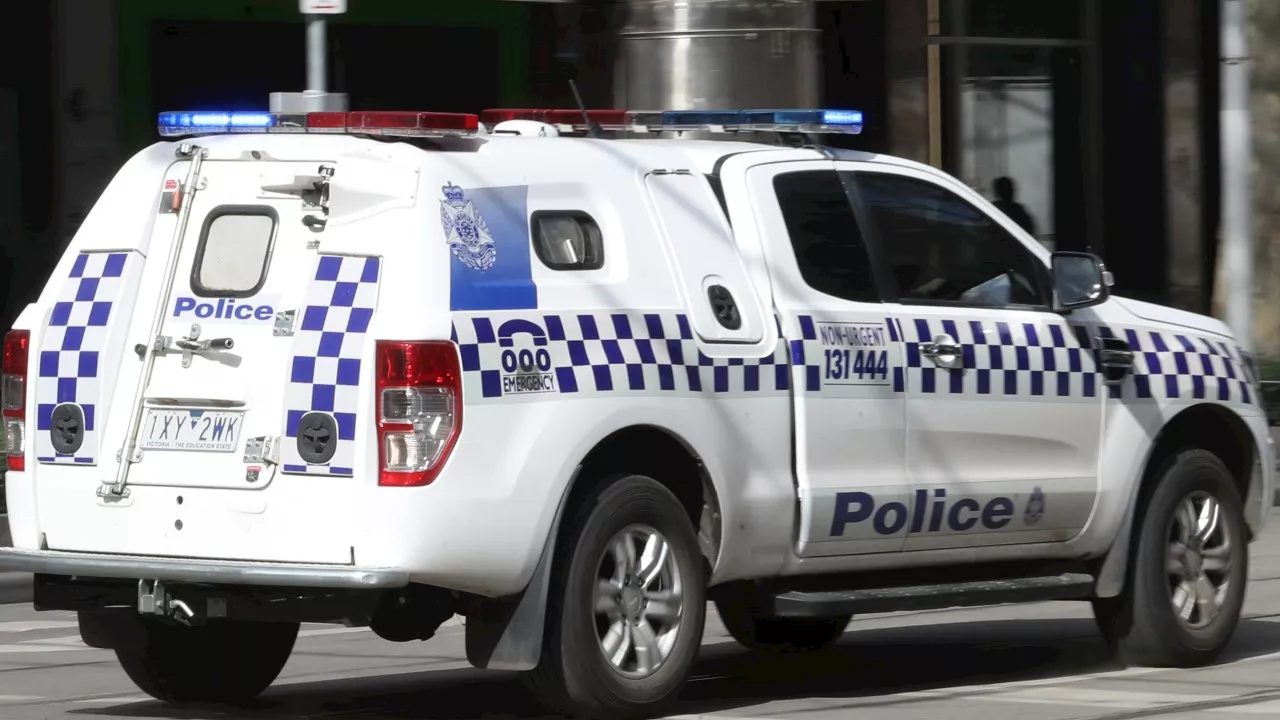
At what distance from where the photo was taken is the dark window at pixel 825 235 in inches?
324

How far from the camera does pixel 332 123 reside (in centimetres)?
759

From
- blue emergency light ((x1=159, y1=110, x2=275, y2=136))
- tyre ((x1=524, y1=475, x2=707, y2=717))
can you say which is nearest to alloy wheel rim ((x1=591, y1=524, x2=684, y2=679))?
tyre ((x1=524, y1=475, x2=707, y2=717))

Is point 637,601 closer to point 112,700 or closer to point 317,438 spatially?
point 317,438

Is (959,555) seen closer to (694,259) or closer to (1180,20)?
(694,259)

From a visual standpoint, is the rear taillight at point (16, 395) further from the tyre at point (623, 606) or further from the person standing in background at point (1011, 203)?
the person standing in background at point (1011, 203)

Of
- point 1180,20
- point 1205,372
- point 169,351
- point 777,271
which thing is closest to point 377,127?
point 169,351

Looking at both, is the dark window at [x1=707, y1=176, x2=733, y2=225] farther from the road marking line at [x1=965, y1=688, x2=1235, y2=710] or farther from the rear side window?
the road marking line at [x1=965, y1=688, x2=1235, y2=710]

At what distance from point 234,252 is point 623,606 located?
1.51 meters

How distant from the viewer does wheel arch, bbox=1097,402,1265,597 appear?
9094 mm

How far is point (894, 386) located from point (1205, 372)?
5.01 ft

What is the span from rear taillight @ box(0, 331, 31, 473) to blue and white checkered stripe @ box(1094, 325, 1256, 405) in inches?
141

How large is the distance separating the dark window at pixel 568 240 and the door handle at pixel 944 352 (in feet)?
4.24

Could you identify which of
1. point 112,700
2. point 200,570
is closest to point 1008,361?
point 200,570

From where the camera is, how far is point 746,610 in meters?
8.34
